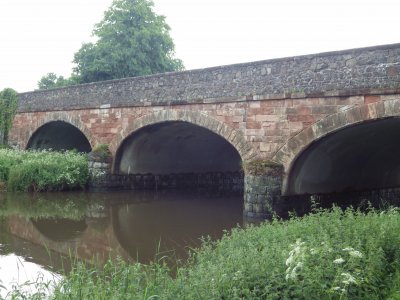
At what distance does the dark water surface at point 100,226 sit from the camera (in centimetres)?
707

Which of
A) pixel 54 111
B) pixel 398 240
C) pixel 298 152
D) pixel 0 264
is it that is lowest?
pixel 0 264

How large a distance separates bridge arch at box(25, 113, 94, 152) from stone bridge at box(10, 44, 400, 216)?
130cm

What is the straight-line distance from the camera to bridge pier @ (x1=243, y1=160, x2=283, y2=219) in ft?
32.3

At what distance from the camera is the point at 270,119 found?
404 inches

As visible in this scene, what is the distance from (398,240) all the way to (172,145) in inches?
446

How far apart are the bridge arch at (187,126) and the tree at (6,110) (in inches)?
301

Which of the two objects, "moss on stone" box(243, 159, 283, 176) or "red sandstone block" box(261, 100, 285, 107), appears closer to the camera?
"moss on stone" box(243, 159, 283, 176)

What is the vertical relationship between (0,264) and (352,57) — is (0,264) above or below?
below

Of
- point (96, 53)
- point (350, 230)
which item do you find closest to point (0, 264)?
point (350, 230)

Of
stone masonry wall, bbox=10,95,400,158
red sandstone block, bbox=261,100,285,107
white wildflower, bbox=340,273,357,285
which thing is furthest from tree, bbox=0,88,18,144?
white wildflower, bbox=340,273,357,285

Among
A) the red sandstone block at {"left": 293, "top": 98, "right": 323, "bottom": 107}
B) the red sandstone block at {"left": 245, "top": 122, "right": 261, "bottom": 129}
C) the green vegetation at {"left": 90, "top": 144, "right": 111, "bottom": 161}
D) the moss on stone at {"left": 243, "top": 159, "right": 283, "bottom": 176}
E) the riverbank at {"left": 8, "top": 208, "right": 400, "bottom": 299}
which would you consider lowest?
the riverbank at {"left": 8, "top": 208, "right": 400, "bottom": 299}

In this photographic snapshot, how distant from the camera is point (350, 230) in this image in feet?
16.8

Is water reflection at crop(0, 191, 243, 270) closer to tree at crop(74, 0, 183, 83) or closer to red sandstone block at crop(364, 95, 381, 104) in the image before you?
red sandstone block at crop(364, 95, 381, 104)

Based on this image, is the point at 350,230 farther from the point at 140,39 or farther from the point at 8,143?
the point at 140,39
